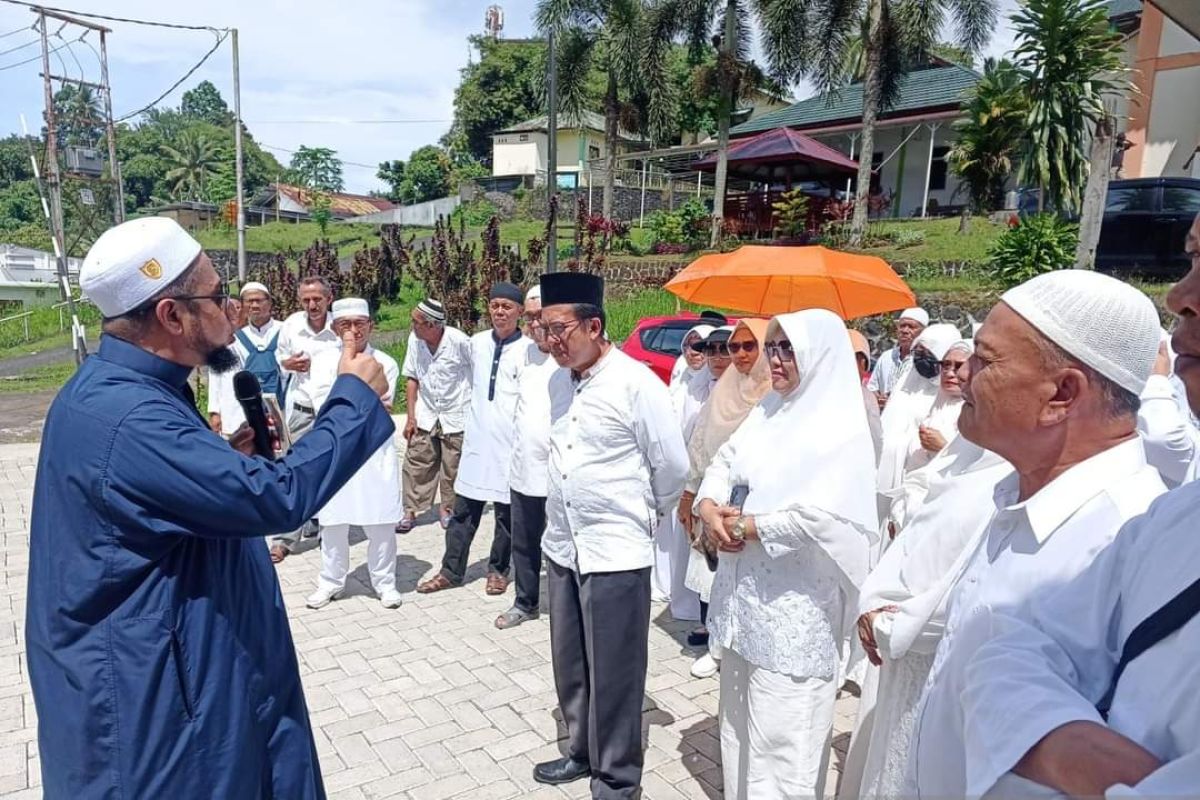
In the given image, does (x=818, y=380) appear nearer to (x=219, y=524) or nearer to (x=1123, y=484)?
(x=1123, y=484)

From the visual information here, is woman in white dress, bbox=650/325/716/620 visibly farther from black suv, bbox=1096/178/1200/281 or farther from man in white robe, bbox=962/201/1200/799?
black suv, bbox=1096/178/1200/281

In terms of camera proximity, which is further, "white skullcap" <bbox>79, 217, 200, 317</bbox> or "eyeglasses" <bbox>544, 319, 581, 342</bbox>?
"eyeglasses" <bbox>544, 319, 581, 342</bbox>

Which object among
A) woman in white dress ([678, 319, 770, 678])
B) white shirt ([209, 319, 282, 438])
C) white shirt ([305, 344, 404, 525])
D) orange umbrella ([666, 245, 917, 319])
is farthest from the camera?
white shirt ([209, 319, 282, 438])

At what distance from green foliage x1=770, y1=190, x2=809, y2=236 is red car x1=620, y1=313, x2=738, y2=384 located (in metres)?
10.9

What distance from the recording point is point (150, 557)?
1622mm

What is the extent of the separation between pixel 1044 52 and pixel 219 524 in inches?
566

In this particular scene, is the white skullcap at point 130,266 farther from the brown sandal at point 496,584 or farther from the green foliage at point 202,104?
the green foliage at point 202,104

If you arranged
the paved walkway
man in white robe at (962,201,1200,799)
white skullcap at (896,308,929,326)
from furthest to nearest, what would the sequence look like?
white skullcap at (896,308,929,326)
the paved walkway
man in white robe at (962,201,1200,799)

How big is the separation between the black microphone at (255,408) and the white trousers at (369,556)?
2.86m

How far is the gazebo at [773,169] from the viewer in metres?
19.7

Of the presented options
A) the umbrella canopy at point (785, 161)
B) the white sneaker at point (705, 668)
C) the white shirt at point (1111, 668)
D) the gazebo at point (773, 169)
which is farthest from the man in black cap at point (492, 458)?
the umbrella canopy at point (785, 161)

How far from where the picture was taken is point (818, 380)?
8.49 ft

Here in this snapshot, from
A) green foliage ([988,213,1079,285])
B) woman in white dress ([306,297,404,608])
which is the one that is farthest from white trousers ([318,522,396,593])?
green foliage ([988,213,1079,285])

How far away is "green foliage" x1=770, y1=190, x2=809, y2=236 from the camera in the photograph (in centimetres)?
1869
